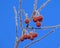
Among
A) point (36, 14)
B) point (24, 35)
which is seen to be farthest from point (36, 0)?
point (24, 35)

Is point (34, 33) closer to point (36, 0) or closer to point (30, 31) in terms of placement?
point (30, 31)

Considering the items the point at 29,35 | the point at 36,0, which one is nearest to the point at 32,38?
the point at 29,35

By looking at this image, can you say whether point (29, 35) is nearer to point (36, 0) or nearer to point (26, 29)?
point (26, 29)

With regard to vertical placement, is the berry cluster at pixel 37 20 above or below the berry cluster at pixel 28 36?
above

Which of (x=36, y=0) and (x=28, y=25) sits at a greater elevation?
(x=36, y=0)

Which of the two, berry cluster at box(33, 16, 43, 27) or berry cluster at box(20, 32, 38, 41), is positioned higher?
berry cluster at box(33, 16, 43, 27)

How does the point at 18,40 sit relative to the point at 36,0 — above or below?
below

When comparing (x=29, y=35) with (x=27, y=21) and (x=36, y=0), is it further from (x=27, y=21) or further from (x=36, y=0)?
(x=36, y=0)

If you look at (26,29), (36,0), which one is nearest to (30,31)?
(26,29)
